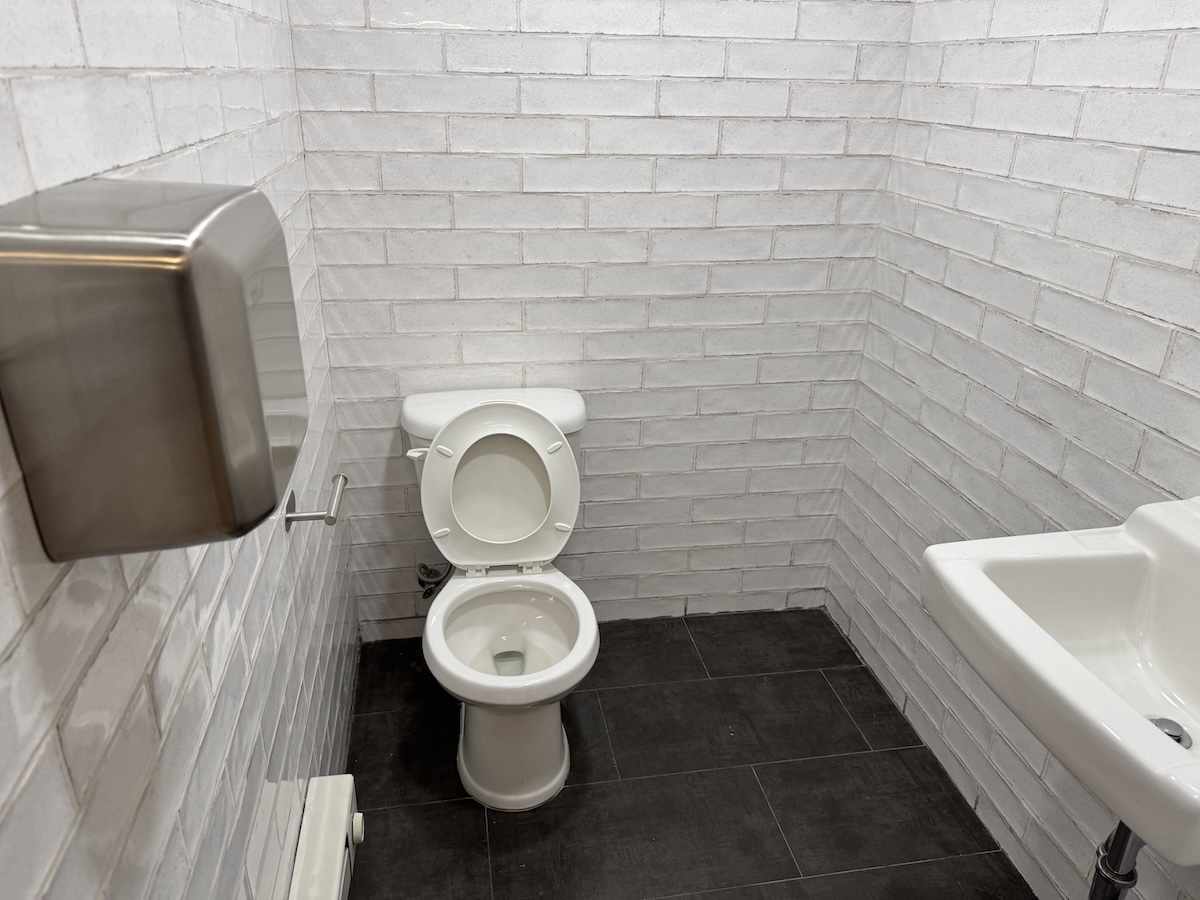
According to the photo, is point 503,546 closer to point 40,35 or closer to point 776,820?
point 776,820

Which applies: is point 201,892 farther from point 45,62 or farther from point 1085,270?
point 1085,270

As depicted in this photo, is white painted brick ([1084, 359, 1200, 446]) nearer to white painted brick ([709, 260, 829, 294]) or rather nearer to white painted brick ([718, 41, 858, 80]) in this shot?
white painted brick ([709, 260, 829, 294])

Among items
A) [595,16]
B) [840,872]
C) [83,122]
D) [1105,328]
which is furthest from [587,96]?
[840,872]

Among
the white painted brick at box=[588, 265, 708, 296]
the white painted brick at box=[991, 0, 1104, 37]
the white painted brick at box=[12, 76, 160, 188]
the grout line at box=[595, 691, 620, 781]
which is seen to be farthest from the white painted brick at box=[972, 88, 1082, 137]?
the grout line at box=[595, 691, 620, 781]

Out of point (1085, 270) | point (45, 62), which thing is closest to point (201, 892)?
point (45, 62)

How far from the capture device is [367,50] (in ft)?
6.53

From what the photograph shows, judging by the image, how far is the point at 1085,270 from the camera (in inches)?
64.9

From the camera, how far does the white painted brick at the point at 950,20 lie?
6.29 ft

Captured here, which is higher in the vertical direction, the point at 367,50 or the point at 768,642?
the point at 367,50

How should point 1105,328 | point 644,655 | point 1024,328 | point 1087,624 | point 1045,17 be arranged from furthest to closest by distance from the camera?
point 644,655
point 1024,328
point 1045,17
point 1105,328
point 1087,624

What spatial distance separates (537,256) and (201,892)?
65.9 inches

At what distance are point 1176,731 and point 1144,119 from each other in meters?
1.06

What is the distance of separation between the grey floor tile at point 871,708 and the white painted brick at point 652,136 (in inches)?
62.6

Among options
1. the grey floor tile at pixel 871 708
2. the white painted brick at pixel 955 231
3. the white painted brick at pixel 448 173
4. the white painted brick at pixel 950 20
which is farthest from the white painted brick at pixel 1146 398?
the white painted brick at pixel 448 173
